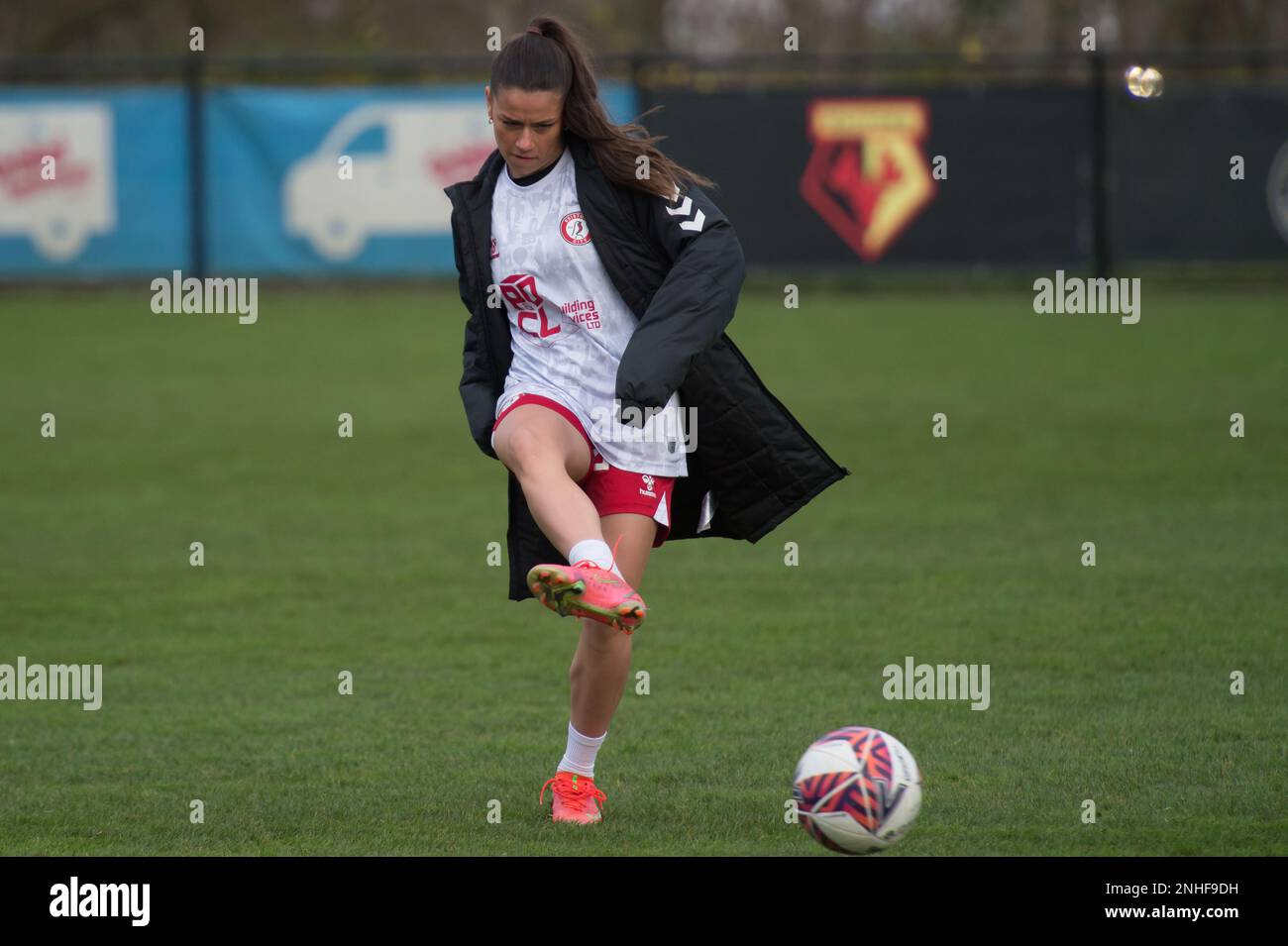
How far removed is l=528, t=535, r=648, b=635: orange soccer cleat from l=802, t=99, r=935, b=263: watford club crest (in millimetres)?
16115

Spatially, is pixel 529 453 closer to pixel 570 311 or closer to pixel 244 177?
pixel 570 311

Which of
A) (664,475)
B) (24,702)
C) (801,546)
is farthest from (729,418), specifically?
(801,546)

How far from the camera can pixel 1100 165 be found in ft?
65.9

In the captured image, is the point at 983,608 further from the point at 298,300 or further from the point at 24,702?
the point at 298,300

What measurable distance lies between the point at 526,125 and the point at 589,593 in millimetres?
1229

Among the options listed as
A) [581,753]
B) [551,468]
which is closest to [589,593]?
[551,468]

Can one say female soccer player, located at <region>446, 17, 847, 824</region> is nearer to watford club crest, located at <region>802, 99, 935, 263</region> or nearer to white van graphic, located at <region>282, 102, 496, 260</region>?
watford club crest, located at <region>802, 99, 935, 263</region>

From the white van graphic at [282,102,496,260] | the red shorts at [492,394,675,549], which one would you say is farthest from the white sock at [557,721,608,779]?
the white van graphic at [282,102,496,260]

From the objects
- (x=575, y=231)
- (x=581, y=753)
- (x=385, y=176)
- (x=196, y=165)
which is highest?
(x=196, y=165)

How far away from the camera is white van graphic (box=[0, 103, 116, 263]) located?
2055cm

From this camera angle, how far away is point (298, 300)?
22.1 metres

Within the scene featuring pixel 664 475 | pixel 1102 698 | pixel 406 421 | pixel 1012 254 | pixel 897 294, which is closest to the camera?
pixel 664 475

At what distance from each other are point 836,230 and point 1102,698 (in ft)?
46.8

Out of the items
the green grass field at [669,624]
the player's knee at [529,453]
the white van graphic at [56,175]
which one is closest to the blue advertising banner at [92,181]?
Answer: the white van graphic at [56,175]
